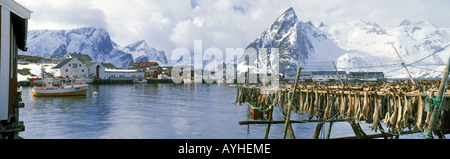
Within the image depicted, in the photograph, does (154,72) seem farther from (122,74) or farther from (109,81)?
(109,81)

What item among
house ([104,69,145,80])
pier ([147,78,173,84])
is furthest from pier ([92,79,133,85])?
pier ([147,78,173,84])

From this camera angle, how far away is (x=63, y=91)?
6300cm

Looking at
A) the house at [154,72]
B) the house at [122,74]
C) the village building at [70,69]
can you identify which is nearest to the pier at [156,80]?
the house at [122,74]

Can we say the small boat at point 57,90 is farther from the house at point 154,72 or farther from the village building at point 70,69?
the house at point 154,72

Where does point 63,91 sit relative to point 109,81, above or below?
below

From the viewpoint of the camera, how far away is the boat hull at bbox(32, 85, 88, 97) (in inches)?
2415

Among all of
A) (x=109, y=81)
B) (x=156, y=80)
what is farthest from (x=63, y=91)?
(x=156, y=80)

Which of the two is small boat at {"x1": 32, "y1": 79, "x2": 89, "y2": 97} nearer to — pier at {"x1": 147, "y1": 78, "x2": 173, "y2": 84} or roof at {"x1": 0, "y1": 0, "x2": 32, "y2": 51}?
roof at {"x1": 0, "y1": 0, "x2": 32, "y2": 51}

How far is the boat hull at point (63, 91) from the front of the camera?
6135 cm

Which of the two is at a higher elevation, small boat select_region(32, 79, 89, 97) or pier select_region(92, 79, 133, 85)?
pier select_region(92, 79, 133, 85)
